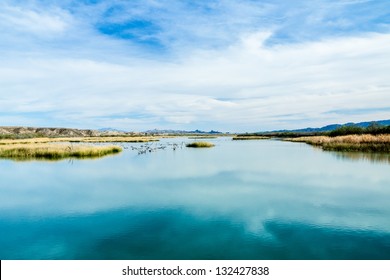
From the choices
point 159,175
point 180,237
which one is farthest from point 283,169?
point 180,237

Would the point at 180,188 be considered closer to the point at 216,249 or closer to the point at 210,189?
the point at 210,189

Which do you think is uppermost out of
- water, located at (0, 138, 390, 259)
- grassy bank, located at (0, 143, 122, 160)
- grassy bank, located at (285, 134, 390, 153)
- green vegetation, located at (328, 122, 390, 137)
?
green vegetation, located at (328, 122, 390, 137)

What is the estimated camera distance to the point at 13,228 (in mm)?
11164

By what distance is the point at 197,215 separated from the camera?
12.4 meters

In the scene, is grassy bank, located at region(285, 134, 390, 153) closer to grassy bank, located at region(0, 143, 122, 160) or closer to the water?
the water

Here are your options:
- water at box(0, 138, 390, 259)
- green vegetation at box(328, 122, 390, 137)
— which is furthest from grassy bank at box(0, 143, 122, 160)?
green vegetation at box(328, 122, 390, 137)

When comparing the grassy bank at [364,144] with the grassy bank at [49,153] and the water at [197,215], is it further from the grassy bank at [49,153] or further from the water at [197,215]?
the grassy bank at [49,153]

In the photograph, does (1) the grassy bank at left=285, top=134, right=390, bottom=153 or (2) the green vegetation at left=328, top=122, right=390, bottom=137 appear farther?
(2) the green vegetation at left=328, top=122, right=390, bottom=137

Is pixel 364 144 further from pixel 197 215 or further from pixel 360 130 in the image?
pixel 197 215

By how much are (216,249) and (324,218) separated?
4996 mm

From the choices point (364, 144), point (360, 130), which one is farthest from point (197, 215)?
point (360, 130)

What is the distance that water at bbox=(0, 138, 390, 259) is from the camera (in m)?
9.05

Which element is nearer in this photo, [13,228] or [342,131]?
[13,228]

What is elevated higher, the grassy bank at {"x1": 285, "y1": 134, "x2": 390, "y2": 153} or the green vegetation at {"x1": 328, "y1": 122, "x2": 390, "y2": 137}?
the green vegetation at {"x1": 328, "y1": 122, "x2": 390, "y2": 137}
